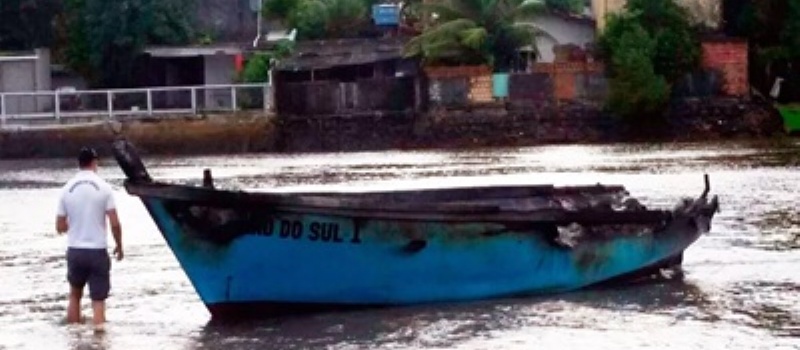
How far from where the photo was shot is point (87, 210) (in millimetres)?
12742

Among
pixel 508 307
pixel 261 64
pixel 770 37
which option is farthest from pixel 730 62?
pixel 508 307

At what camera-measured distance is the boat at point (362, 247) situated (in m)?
12.8

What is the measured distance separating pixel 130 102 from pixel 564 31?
1198 centimetres

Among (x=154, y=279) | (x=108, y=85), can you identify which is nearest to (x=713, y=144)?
(x=108, y=85)

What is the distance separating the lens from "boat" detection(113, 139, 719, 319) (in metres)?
12.8

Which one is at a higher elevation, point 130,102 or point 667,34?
point 667,34

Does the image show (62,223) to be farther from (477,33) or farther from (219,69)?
(219,69)

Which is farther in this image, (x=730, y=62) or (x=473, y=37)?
(x=730, y=62)

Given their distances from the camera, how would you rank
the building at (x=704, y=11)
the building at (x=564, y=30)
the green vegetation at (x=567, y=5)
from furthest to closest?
the green vegetation at (x=567, y=5), the building at (x=564, y=30), the building at (x=704, y=11)

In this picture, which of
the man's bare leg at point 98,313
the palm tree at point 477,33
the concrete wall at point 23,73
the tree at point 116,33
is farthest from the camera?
the tree at point 116,33

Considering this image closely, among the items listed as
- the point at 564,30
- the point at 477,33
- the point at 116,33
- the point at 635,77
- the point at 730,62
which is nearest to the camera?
the point at 635,77

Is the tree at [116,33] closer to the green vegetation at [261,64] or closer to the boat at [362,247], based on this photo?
the green vegetation at [261,64]


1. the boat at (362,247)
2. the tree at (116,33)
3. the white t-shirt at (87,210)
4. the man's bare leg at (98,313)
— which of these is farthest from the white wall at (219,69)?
the white t-shirt at (87,210)

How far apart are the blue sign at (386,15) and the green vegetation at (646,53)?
742cm
